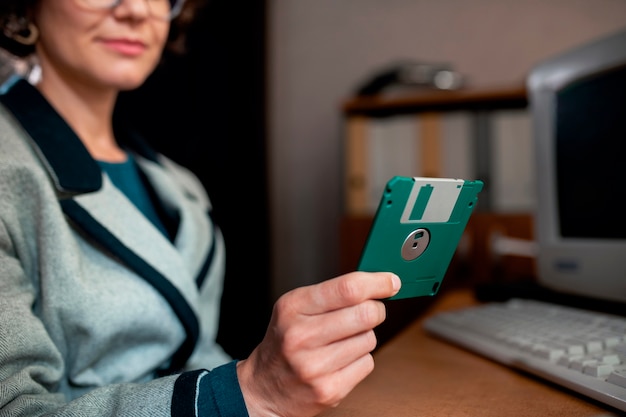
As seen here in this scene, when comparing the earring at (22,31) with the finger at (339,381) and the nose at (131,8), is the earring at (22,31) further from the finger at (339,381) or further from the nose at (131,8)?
the finger at (339,381)

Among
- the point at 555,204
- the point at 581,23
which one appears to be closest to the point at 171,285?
the point at 555,204

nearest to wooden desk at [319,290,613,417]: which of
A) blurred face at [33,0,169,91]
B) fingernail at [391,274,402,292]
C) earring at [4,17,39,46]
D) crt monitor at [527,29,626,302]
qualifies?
Result: fingernail at [391,274,402,292]

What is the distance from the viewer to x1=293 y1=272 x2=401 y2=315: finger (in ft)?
1.27

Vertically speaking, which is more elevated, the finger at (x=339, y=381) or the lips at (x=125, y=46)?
the lips at (x=125, y=46)

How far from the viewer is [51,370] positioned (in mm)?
523

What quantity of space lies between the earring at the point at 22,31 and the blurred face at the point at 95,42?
0.4 inches

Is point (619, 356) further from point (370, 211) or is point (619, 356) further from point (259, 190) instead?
point (259, 190)

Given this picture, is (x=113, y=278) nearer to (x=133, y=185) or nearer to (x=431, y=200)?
(x=133, y=185)

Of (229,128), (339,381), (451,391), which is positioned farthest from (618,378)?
(229,128)

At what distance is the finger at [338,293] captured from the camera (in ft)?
1.27

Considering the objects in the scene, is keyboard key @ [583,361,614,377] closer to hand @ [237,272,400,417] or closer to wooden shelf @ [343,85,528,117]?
hand @ [237,272,400,417]

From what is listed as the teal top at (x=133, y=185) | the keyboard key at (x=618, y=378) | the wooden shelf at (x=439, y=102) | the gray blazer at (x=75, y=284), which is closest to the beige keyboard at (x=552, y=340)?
the keyboard key at (x=618, y=378)

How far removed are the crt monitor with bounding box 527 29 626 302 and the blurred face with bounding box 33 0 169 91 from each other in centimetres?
67

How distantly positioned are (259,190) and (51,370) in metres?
1.33
